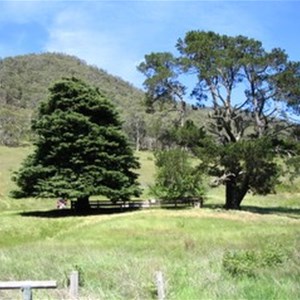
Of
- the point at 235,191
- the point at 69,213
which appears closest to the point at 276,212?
the point at 235,191

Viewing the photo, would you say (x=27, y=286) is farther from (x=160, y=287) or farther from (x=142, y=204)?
(x=142, y=204)

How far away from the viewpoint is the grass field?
40.1 feet

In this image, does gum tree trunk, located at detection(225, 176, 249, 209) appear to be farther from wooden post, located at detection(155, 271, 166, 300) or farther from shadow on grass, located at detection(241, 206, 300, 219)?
wooden post, located at detection(155, 271, 166, 300)

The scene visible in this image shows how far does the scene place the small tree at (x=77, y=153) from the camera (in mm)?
44531

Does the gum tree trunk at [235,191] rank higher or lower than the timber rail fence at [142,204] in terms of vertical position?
higher

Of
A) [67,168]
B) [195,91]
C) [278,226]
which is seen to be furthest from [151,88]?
[278,226]

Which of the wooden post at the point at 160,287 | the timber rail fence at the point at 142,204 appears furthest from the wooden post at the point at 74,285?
the timber rail fence at the point at 142,204

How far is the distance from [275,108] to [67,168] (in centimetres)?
1760

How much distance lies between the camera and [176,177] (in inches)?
1997

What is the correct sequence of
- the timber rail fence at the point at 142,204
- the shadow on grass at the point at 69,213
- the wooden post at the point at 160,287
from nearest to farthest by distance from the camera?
1. the wooden post at the point at 160,287
2. the shadow on grass at the point at 69,213
3. the timber rail fence at the point at 142,204

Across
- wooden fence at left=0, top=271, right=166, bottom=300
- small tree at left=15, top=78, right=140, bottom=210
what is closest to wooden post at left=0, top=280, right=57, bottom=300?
wooden fence at left=0, top=271, right=166, bottom=300

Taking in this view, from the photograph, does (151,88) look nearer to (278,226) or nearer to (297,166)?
(297,166)

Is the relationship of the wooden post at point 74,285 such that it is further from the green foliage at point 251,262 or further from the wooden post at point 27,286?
the green foliage at point 251,262

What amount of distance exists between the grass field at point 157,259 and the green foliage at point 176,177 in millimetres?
10494
